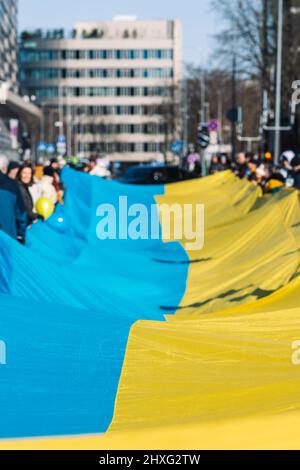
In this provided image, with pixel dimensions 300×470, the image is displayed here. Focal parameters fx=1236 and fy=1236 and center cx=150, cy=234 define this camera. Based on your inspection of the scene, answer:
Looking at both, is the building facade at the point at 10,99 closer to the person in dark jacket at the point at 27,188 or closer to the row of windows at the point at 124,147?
the row of windows at the point at 124,147

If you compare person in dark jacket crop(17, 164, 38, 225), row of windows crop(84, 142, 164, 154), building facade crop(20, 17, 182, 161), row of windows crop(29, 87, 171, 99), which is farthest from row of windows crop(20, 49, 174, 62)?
person in dark jacket crop(17, 164, 38, 225)

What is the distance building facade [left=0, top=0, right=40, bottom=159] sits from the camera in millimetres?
68062

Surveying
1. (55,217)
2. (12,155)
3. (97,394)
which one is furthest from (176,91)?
(97,394)

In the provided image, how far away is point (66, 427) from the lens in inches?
210

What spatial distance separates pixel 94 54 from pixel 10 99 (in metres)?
101

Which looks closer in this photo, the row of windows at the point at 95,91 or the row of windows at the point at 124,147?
the row of windows at the point at 124,147

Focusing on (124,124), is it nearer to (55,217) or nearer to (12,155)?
(12,155)

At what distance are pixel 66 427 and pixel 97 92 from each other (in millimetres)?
163180

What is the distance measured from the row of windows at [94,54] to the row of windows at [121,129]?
9.42 m

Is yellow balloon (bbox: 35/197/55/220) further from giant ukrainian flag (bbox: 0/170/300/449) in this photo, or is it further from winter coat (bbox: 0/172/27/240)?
giant ukrainian flag (bbox: 0/170/300/449)

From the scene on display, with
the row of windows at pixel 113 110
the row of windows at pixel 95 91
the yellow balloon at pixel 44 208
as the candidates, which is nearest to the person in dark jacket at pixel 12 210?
the yellow balloon at pixel 44 208

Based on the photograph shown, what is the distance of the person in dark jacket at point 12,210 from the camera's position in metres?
13.2

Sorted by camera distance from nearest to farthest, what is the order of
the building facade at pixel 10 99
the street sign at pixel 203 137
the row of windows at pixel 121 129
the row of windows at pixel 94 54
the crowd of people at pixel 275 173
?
1. the crowd of people at pixel 275 173
2. the street sign at pixel 203 137
3. the building facade at pixel 10 99
4. the row of windows at pixel 121 129
5. the row of windows at pixel 94 54

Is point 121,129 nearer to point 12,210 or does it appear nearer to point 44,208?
point 44,208
